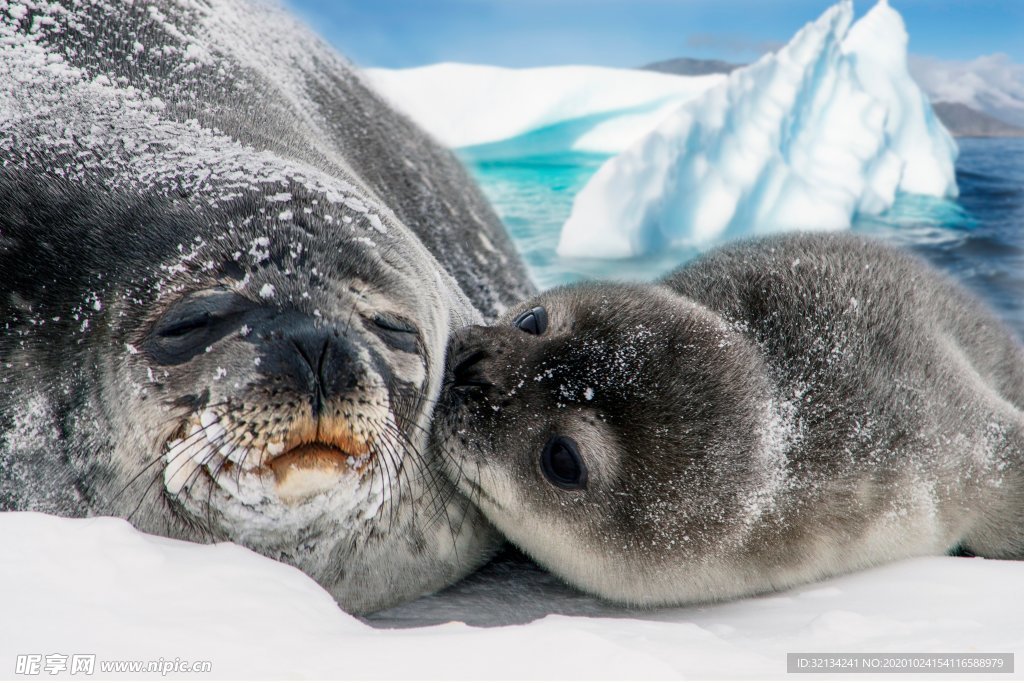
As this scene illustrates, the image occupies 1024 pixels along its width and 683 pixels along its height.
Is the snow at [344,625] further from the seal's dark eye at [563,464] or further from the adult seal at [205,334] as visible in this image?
the seal's dark eye at [563,464]

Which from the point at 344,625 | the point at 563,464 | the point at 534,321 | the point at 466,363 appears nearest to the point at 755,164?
the point at 534,321

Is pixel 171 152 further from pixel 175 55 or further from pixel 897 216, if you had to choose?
pixel 897 216

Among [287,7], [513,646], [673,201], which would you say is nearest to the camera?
[513,646]

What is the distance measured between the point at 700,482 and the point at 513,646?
80cm

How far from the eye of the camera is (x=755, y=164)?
9477mm

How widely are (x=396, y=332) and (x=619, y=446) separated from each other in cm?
61

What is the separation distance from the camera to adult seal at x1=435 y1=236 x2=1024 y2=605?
2.19 meters

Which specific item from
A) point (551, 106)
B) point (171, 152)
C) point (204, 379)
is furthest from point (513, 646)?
point (551, 106)

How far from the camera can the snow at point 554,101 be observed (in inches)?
543

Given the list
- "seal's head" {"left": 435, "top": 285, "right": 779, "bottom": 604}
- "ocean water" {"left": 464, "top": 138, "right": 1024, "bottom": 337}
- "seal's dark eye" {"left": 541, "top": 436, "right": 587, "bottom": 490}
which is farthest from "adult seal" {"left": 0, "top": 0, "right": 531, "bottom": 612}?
"ocean water" {"left": 464, "top": 138, "right": 1024, "bottom": 337}

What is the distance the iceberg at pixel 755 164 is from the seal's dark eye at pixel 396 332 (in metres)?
7.44

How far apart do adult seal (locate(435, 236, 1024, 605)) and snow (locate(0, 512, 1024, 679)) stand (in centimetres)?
16

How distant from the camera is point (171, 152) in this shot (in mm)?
2125

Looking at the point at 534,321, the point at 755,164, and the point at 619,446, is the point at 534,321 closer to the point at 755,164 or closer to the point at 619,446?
the point at 619,446
